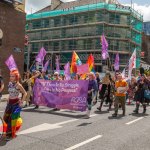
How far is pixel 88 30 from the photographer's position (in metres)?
65.1

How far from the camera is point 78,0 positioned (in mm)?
75625

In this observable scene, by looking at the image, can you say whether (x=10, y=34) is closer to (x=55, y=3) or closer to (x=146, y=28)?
(x=55, y=3)

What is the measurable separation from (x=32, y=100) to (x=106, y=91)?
3356 millimetres

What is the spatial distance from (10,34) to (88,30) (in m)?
42.5

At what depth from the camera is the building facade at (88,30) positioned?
63.0m

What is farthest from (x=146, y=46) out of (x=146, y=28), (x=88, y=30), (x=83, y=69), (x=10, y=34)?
(x=83, y=69)

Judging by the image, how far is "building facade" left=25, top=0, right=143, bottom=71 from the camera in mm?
63031

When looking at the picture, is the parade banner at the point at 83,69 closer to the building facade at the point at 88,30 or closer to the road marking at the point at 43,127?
the road marking at the point at 43,127

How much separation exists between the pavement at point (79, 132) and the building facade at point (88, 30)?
49648 mm

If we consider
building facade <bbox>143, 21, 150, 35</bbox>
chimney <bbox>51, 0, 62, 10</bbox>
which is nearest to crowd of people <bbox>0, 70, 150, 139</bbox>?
chimney <bbox>51, 0, 62, 10</bbox>

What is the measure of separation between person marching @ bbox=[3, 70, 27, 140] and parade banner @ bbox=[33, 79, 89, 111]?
15.9 ft

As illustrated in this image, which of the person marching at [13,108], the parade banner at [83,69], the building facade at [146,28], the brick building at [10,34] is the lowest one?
the person marching at [13,108]

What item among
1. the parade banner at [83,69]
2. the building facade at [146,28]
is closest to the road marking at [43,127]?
the parade banner at [83,69]

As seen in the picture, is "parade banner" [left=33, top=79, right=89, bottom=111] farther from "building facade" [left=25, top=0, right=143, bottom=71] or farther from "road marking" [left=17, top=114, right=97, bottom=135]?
"building facade" [left=25, top=0, right=143, bottom=71]
